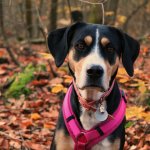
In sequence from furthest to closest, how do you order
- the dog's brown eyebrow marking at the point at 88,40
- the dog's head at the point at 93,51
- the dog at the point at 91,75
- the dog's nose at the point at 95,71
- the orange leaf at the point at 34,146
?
the orange leaf at the point at 34,146
the dog's brown eyebrow marking at the point at 88,40
the dog at the point at 91,75
the dog's head at the point at 93,51
the dog's nose at the point at 95,71

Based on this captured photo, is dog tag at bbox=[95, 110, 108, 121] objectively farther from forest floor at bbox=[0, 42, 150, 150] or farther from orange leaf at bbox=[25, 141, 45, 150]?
orange leaf at bbox=[25, 141, 45, 150]

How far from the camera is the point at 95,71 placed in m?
4.20

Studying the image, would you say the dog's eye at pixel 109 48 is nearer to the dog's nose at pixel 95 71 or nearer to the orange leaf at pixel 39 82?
the dog's nose at pixel 95 71

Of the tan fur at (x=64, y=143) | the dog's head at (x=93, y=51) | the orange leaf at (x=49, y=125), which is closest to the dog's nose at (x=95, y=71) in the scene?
the dog's head at (x=93, y=51)

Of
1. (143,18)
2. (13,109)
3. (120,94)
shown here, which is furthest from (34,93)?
(143,18)

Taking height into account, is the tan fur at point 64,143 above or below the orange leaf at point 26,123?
above

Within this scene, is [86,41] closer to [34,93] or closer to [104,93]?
[104,93]

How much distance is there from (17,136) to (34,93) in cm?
224

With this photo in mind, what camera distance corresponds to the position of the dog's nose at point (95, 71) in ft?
→ 13.7

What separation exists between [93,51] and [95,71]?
0.30m

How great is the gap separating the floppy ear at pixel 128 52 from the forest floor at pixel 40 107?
80 cm

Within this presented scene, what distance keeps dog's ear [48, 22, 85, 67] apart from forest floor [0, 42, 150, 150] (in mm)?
1227

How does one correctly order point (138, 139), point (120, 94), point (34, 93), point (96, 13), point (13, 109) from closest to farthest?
1. point (120, 94)
2. point (138, 139)
3. point (13, 109)
4. point (34, 93)
5. point (96, 13)

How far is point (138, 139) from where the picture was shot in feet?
20.4
